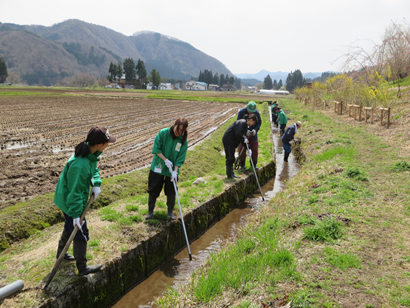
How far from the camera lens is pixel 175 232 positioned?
18.8ft

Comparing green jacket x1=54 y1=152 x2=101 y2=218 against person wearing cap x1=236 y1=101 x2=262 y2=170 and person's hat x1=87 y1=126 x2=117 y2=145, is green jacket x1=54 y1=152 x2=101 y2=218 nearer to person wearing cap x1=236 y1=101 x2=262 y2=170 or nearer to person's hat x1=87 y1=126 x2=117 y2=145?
person's hat x1=87 y1=126 x2=117 y2=145

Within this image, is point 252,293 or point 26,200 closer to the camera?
point 252,293

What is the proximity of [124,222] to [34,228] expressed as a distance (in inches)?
75.9

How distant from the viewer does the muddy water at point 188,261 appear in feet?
15.0

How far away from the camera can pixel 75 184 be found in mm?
3504

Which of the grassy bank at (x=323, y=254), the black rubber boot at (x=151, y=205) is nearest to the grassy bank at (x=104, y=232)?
the black rubber boot at (x=151, y=205)

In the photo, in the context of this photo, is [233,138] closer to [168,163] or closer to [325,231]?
[168,163]

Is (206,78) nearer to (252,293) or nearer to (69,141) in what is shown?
(69,141)

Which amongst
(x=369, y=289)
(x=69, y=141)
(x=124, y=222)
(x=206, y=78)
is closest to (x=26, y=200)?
(x=124, y=222)

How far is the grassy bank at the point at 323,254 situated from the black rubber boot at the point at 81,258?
1.12 m

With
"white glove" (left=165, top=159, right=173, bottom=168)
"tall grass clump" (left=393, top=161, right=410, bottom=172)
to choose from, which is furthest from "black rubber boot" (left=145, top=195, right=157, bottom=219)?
"tall grass clump" (left=393, top=161, right=410, bottom=172)

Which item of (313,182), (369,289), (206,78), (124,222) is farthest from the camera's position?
(206,78)

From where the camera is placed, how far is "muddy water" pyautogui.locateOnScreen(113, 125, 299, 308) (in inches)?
179

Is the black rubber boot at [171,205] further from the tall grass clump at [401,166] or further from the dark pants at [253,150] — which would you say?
the tall grass clump at [401,166]
